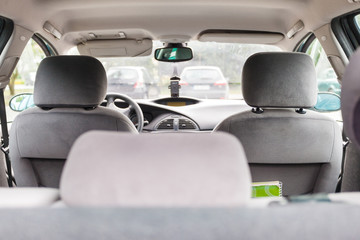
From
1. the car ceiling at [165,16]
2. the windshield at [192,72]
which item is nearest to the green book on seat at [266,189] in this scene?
the car ceiling at [165,16]

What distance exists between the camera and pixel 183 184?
815mm

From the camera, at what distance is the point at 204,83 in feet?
Result: 19.0

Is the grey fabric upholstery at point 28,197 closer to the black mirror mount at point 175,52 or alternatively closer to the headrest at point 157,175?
the headrest at point 157,175

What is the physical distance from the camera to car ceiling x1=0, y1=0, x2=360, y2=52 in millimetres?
2861

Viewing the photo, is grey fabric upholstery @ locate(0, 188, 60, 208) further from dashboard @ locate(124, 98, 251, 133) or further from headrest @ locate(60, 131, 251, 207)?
dashboard @ locate(124, 98, 251, 133)

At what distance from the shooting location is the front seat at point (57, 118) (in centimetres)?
233

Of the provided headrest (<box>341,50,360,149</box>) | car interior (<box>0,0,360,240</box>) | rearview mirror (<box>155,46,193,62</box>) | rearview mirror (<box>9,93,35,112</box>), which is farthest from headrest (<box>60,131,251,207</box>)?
rearview mirror (<box>155,46,193,62</box>)

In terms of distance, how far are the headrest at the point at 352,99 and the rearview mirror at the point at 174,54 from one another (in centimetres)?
305

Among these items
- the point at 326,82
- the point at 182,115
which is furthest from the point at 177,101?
the point at 326,82

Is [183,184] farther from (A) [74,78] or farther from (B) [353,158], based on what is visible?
(B) [353,158]

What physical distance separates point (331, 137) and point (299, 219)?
66.9 inches

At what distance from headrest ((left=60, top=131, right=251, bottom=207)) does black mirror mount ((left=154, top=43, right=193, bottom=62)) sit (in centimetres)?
318

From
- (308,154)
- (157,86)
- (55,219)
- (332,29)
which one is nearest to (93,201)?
(55,219)

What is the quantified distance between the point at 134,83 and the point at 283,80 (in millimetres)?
3650
